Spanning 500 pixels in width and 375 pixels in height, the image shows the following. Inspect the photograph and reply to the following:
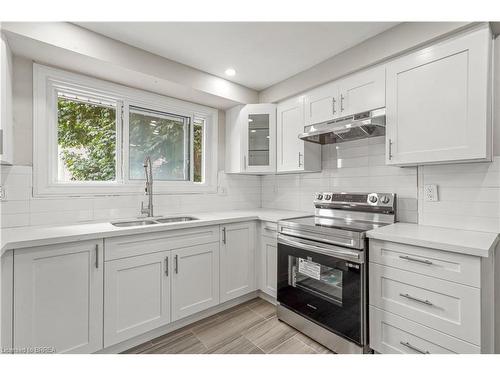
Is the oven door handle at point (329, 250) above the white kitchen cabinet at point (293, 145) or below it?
below

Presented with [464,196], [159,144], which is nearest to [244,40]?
[159,144]

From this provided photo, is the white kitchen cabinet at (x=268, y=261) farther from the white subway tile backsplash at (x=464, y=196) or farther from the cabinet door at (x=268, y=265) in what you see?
the white subway tile backsplash at (x=464, y=196)

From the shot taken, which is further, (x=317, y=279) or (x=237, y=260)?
(x=237, y=260)

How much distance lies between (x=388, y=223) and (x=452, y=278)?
0.71m

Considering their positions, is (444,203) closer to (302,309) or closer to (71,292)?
(302,309)

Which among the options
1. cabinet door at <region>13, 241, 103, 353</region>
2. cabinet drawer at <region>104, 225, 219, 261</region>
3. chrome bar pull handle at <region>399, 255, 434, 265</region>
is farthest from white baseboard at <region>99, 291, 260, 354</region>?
chrome bar pull handle at <region>399, 255, 434, 265</region>

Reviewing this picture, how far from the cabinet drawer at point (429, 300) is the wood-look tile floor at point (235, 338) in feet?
2.09

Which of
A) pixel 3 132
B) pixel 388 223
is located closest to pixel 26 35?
pixel 3 132

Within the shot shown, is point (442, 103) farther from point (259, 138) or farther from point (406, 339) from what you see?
point (259, 138)

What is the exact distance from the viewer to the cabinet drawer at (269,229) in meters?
2.40

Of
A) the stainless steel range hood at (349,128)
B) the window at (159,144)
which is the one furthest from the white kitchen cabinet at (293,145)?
the window at (159,144)

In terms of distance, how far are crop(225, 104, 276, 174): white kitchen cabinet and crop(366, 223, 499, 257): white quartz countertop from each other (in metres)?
1.44

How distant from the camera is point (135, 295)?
Answer: 1807 mm

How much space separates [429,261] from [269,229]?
1.34 meters
